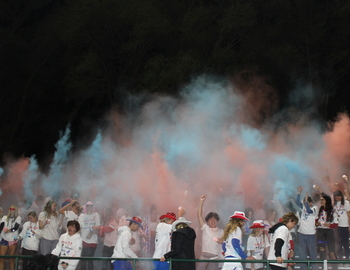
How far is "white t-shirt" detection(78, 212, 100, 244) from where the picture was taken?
47.5 ft

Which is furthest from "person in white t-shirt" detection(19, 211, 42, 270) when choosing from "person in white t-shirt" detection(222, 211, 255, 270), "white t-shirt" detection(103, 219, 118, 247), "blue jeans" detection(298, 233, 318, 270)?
"blue jeans" detection(298, 233, 318, 270)

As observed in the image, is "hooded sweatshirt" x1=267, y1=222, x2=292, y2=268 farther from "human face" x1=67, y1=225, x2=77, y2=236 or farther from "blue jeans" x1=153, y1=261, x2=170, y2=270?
"human face" x1=67, y1=225, x2=77, y2=236

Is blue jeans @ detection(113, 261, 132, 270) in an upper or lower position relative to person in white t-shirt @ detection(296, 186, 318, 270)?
lower

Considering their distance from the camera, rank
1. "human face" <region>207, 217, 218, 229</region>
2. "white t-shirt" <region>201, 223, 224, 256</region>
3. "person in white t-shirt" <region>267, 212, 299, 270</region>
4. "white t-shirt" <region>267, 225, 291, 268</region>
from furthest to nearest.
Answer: "human face" <region>207, 217, 218, 229</region>
"white t-shirt" <region>201, 223, 224, 256</region>
"white t-shirt" <region>267, 225, 291, 268</region>
"person in white t-shirt" <region>267, 212, 299, 270</region>

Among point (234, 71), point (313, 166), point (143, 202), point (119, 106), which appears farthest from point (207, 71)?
point (143, 202)

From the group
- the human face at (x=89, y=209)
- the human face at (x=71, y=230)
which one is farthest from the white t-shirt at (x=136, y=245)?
the human face at (x=71, y=230)

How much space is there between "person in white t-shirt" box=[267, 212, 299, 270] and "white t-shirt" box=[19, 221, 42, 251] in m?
5.67

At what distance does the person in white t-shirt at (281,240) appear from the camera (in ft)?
34.3

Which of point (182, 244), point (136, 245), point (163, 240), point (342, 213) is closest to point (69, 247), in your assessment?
point (163, 240)

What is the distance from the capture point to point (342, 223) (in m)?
15.2

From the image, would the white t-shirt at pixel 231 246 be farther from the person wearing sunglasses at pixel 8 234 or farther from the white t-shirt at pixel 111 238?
the person wearing sunglasses at pixel 8 234

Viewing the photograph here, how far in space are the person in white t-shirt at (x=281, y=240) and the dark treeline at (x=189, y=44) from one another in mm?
19867

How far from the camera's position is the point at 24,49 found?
3997 cm

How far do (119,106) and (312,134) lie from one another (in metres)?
11.1
